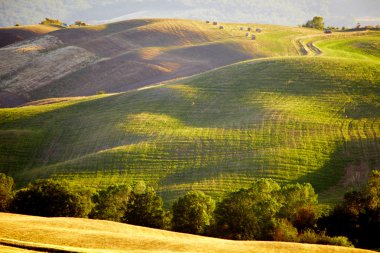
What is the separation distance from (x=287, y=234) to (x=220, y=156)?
19.5 meters

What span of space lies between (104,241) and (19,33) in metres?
137

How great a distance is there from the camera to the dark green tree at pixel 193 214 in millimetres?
39281

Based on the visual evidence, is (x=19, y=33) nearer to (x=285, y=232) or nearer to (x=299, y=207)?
(x=299, y=207)

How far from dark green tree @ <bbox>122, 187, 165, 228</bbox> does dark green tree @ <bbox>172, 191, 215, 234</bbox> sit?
1.44 metres

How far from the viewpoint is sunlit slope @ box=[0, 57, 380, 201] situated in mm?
51188

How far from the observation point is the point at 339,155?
53.2m

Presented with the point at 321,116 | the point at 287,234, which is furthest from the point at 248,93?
the point at 287,234

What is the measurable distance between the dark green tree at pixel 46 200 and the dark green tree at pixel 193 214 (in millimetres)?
9072

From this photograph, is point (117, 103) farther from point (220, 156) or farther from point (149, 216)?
point (149, 216)

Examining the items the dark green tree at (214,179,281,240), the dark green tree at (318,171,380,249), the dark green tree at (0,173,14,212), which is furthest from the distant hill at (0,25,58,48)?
the dark green tree at (318,171,380,249)

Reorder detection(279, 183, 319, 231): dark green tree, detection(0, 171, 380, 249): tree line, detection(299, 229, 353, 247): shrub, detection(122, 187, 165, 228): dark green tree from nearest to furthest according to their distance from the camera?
1. detection(299, 229, 353, 247): shrub
2. detection(0, 171, 380, 249): tree line
3. detection(279, 183, 319, 231): dark green tree
4. detection(122, 187, 165, 228): dark green tree

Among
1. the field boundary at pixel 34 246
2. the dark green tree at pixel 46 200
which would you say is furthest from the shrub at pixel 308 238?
the dark green tree at pixel 46 200

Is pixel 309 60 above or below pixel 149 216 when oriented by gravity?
above

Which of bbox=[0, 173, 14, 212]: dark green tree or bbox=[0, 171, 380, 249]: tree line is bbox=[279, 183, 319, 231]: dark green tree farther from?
bbox=[0, 173, 14, 212]: dark green tree
